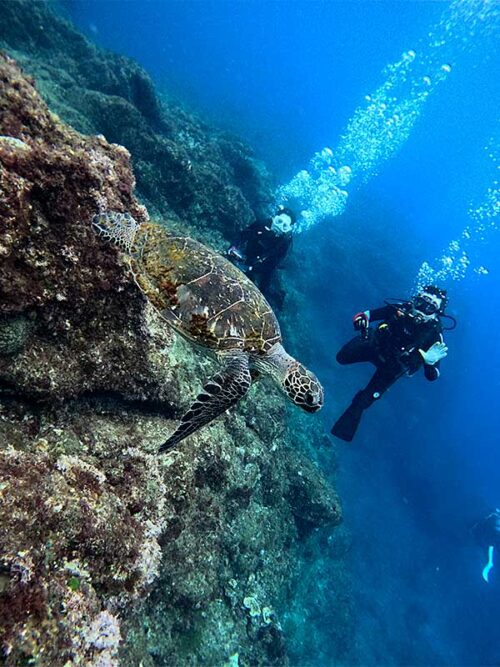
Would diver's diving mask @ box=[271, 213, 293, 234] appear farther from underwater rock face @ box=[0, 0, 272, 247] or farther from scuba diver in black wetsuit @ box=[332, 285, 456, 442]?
scuba diver in black wetsuit @ box=[332, 285, 456, 442]

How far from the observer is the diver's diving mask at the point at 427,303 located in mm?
7559

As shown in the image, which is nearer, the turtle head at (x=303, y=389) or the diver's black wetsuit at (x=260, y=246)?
the turtle head at (x=303, y=389)

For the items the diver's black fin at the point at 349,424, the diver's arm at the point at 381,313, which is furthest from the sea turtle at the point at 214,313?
the diver's black fin at the point at 349,424

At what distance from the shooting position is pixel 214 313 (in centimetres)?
337

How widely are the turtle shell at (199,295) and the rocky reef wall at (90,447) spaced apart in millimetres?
275

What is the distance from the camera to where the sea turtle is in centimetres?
300

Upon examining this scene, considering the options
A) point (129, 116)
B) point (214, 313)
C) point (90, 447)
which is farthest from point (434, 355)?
point (129, 116)

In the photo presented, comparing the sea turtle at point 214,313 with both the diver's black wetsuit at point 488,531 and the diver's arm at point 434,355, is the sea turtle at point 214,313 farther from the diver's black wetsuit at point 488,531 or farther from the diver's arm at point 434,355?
the diver's black wetsuit at point 488,531

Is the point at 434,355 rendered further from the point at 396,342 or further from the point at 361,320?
the point at 361,320

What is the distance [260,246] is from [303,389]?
6.27 metres

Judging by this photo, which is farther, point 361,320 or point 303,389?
point 361,320

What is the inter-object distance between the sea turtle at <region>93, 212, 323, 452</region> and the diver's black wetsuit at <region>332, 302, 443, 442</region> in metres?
4.64

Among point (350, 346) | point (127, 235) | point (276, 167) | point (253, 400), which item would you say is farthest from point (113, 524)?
point (276, 167)

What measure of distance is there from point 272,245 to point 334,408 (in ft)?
33.1
